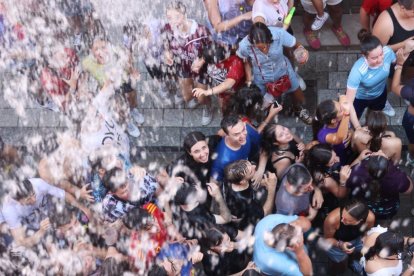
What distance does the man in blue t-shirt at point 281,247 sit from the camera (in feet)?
16.0

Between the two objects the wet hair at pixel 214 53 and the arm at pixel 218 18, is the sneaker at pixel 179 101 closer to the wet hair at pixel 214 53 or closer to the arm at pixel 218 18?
the arm at pixel 218 18

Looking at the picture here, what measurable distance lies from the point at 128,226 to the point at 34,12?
4217 millimetres

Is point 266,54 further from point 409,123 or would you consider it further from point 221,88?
point 409,123

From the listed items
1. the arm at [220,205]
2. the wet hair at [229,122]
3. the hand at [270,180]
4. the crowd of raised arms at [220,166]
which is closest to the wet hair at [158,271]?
the crowd of raised arms at [220,166]

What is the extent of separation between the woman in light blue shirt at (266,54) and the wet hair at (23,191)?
8.56ft

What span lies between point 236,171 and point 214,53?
5.71ft

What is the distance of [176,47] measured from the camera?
6645 millimetres

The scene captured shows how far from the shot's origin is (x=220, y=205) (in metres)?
5.58

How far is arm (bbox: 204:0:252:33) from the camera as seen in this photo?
7000mm

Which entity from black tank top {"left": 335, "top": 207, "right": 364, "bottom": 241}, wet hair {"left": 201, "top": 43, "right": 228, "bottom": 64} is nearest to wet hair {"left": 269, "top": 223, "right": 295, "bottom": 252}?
black tank top {"left": 335, "top": 207, "right": 364, "bottom": 241}

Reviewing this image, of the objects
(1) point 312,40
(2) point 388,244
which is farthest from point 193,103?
(2) point 388,244

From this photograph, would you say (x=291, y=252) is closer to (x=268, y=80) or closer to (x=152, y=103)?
(x=268, y=80)

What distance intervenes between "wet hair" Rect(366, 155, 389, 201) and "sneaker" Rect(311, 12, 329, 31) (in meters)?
3.10

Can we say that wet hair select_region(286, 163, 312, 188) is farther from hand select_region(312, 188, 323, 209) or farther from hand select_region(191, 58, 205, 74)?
hand select_region(191, 58, 205, 74)
